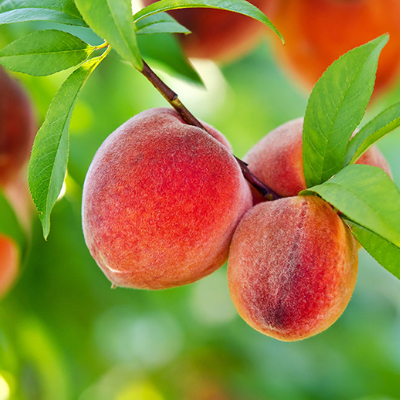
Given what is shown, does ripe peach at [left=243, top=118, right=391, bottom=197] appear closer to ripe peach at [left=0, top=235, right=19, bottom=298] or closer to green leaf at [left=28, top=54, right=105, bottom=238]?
green leaf at [left=28, top=54, right=105, bottom=238]

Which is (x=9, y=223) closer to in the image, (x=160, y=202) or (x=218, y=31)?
(x=160, y=202)

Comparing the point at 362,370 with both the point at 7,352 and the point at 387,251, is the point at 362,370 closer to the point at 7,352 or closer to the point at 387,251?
the point at 7,352

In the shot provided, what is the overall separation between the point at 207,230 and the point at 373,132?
0.63 feet

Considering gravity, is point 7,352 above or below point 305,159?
below

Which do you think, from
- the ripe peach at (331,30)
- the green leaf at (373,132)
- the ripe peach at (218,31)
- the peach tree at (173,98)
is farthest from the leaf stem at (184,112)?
the ripe peach at (331,30)

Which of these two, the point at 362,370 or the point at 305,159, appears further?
the point at 362,370

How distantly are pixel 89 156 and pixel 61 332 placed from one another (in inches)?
16.5

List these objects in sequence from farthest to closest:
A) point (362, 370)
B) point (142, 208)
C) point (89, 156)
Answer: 1. point (362, 370)
2. point (89, 156)
3. point (142, 208)

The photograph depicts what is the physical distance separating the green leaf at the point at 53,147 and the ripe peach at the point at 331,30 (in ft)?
2.23

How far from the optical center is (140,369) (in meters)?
1.83

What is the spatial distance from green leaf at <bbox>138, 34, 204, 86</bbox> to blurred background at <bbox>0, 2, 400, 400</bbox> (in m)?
0.30

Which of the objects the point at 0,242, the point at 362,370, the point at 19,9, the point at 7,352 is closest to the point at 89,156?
the point at 0,242

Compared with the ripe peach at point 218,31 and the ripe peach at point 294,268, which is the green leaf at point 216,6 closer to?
the ripe peach at point 294,268

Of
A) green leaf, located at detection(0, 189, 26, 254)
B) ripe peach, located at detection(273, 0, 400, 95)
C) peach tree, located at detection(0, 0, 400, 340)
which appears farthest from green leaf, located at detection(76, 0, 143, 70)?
ripe peach, located at detection(273, 0, 400, 95)
